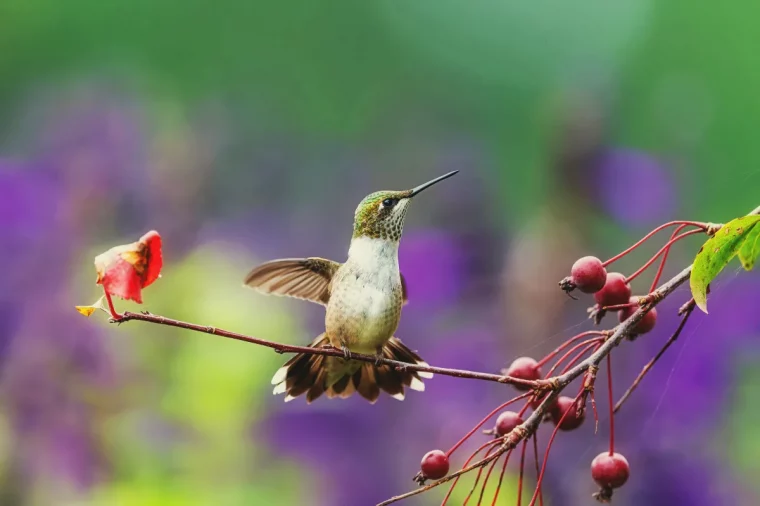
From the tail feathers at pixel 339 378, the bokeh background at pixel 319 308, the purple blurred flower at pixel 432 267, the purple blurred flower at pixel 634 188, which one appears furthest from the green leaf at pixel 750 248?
the purple blurred flower at pixel 432 267

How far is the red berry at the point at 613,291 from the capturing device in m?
0.67

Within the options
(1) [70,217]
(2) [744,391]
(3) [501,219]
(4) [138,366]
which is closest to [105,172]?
(1) [70,217]

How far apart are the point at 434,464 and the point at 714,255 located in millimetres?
260

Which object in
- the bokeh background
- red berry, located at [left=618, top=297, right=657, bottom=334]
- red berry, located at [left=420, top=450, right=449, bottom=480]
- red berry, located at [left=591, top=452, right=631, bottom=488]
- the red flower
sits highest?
→ the bokeh background

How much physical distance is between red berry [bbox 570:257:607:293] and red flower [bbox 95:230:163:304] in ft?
1.05

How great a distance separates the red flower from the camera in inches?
23.7

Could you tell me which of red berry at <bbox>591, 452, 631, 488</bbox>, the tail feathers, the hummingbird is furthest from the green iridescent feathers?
red berry at <bbox>591, 452, 631, 488</bbox>

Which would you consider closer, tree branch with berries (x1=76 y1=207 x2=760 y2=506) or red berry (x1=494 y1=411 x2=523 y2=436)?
tree branch with berries (x1=76 y1=207 x2=760 y2=506)

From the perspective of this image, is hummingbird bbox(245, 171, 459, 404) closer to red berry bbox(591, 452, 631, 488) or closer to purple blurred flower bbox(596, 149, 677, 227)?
red berry bbox(591, 452, 631, 488)

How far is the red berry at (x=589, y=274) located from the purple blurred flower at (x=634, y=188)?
1.22 meters

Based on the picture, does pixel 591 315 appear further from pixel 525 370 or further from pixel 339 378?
pixel 339 378

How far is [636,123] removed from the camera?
135 inches

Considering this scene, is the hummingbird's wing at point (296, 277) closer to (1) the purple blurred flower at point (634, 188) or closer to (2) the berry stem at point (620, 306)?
(2) the berry stem at point (620, 306)

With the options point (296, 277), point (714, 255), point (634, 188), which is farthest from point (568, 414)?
point (634, 188)
